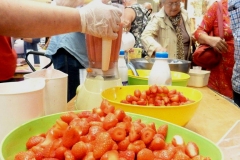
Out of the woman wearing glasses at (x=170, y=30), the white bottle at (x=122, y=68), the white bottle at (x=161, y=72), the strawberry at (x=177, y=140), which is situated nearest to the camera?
the strawberry at (x=177, y=140)

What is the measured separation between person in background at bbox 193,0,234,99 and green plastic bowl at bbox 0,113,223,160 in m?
1.30

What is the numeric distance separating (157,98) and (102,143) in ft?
1.28

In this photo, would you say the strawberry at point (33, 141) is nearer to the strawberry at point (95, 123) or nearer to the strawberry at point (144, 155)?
the strawberry at point (95, 123)

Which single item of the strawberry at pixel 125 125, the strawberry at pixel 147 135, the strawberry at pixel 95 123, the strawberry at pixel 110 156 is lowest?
the strawberry at pixel 110 156

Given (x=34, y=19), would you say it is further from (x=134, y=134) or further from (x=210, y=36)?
(x=210, y=36)

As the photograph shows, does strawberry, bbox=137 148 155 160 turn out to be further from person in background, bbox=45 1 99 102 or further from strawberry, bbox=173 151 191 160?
person in background, bbox=45 1 99 102

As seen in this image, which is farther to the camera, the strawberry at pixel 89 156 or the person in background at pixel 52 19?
the person in background at pixel 52 19

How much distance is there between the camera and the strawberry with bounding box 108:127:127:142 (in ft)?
1.75

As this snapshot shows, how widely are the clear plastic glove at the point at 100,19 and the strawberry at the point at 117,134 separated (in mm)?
424

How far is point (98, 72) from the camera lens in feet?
3.01

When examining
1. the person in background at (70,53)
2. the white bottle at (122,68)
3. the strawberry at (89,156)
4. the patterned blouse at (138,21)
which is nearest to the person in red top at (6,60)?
the person in background at (70,53)

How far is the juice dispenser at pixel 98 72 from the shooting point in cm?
88

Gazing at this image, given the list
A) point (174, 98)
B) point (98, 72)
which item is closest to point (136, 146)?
point (174, 98)

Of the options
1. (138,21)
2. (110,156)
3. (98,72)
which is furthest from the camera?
(138,21)
